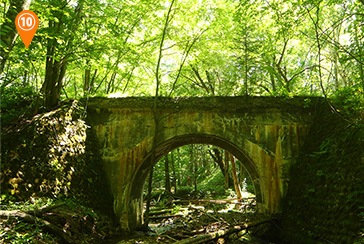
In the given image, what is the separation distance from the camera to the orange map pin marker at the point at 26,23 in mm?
4245

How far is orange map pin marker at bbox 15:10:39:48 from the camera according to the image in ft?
13.9

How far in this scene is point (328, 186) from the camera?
5.96 meters

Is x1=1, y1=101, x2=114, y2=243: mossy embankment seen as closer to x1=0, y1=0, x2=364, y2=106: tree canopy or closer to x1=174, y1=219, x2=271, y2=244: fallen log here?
x1=0, y1=0, x2=364, y2=106: tree canopy

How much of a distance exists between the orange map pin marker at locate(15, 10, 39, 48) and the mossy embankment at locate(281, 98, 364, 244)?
617 cm

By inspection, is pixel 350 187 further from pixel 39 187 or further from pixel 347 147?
pixel 39 187

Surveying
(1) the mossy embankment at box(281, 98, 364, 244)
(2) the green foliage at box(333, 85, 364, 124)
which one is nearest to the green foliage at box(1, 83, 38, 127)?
(1) the mossy embankment at box(281, 98, 364, 244)

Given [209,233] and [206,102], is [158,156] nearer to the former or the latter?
[206,102]

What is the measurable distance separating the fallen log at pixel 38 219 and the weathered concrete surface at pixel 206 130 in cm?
282

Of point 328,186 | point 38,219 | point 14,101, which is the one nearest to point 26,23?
point 14,101

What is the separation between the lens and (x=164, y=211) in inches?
442

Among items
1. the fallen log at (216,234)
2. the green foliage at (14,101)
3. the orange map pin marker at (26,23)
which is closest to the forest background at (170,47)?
the green foliage at (14,101)

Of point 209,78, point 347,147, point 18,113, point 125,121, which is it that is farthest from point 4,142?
point 209,78

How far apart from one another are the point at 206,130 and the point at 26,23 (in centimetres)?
539

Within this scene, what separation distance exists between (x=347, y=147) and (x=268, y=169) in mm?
2307
